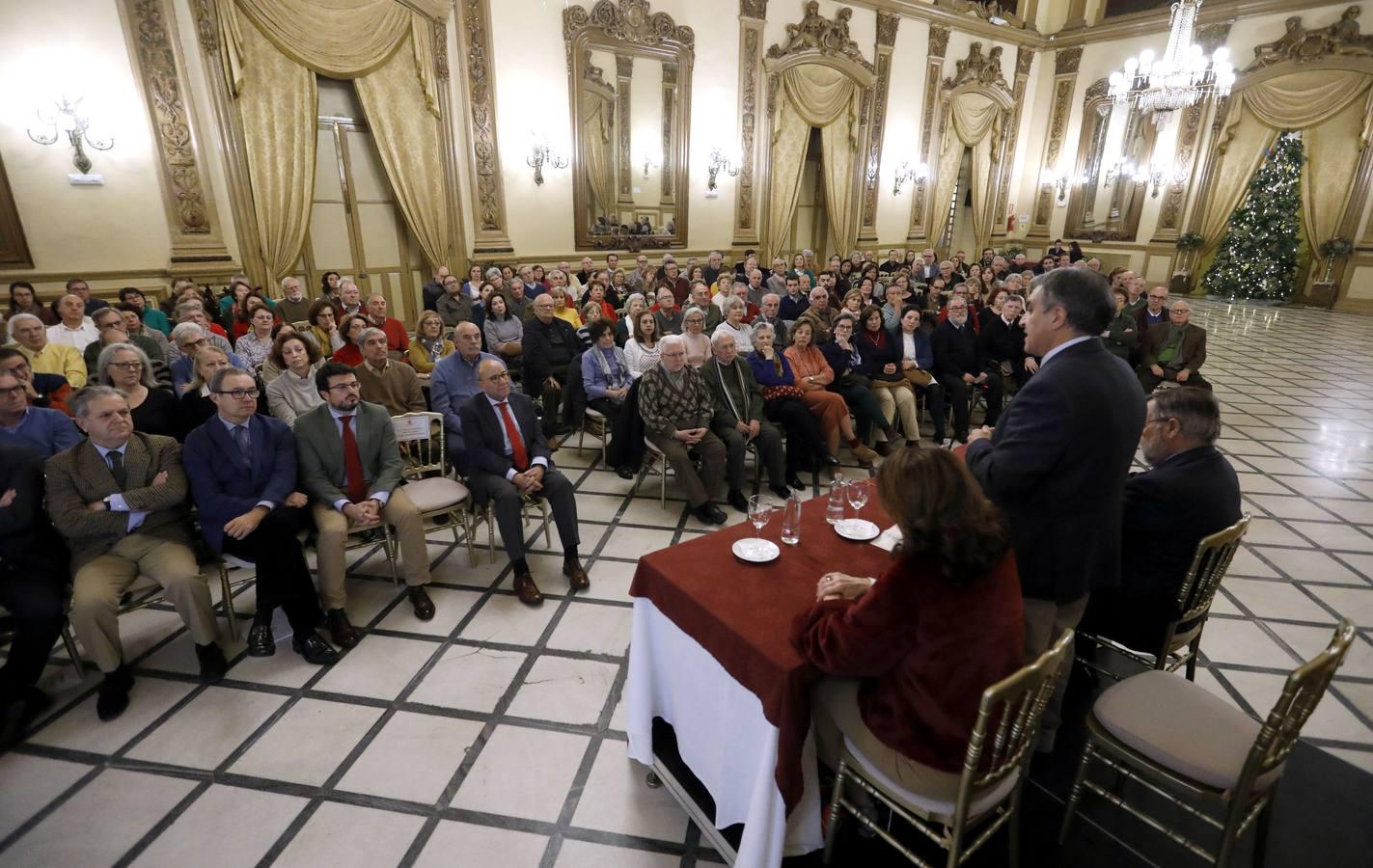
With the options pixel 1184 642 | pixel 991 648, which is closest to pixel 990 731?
pixel 991 648

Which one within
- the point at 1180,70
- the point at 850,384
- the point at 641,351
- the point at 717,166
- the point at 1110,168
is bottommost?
the point at 850,384

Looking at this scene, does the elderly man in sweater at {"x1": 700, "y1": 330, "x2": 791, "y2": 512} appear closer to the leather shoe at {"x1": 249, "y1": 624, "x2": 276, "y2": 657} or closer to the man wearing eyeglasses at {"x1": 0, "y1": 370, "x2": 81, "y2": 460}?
the leather shoe at {"x1": 249, "y1": 624, "x2": 276, "y2": 657}

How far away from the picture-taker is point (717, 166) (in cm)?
1017

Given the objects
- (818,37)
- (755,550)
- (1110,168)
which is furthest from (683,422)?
(1110,168)

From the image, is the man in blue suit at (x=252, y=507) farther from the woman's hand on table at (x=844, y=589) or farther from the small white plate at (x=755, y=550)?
the woman's hand on table at (x=844, y=589)

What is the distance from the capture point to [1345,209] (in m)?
11.6

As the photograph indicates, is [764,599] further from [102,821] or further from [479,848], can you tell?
[102,821]

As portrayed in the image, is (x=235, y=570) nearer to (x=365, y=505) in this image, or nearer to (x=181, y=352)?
(x=365, y=505)

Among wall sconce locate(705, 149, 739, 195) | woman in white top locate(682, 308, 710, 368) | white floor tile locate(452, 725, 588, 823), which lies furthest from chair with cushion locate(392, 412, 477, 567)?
wall sconce locate(705, 149, 739, 195)

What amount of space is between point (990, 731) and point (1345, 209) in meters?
15.9

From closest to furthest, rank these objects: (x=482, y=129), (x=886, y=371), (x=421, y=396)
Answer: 1. (x=421, y=396)
2. (x=886, y=371)
3. (x=482, y=129)

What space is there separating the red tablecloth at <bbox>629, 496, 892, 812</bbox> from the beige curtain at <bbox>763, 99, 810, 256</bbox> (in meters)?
9.65

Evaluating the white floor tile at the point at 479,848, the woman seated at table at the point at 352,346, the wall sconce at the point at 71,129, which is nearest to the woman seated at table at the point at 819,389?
the woman seated at table at the point at 352,346

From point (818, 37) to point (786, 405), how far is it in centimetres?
878
